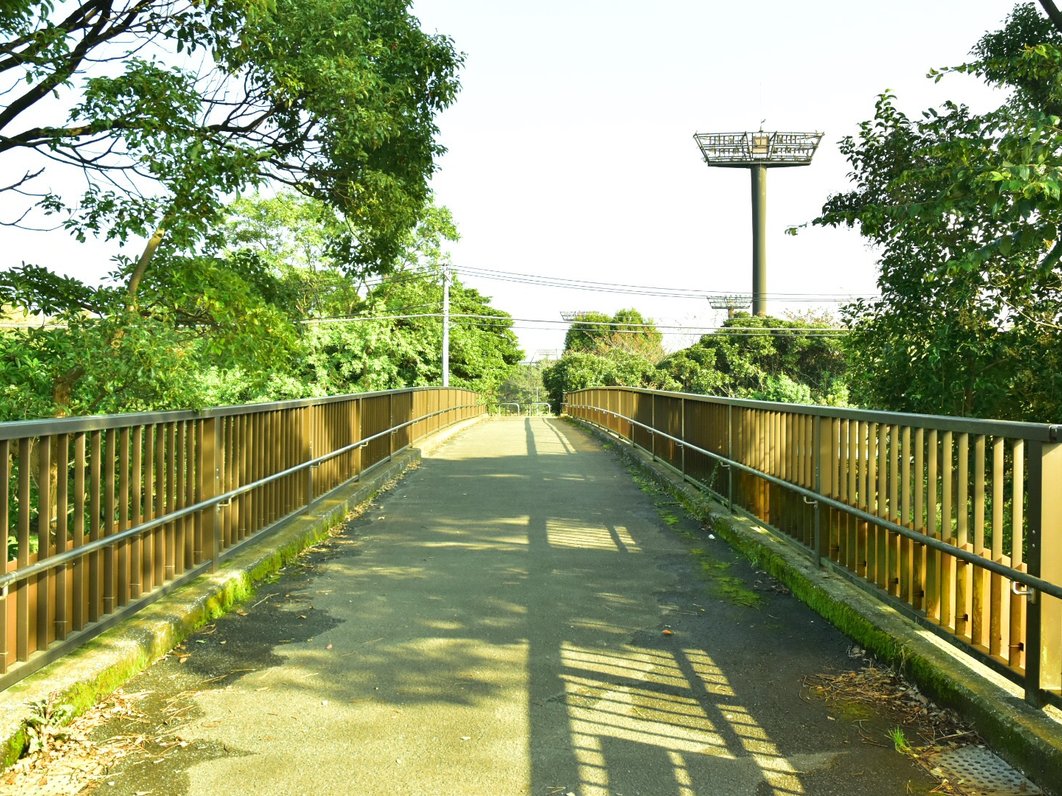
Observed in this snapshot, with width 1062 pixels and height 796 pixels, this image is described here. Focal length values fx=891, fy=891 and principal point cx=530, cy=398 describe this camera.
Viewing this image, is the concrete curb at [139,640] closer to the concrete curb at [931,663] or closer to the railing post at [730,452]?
the concrete curb at [931,663]

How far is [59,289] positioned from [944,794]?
374 inches

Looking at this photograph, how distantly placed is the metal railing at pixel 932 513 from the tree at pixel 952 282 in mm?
2814

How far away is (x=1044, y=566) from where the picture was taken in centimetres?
329

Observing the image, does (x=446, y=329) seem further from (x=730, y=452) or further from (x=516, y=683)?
(x=516, y=683)

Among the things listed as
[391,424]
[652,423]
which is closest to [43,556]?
[391,424]

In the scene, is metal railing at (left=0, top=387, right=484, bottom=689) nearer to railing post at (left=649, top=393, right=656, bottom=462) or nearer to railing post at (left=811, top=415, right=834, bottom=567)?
railing post at (left=811, top=415, right=834, bottom=567)

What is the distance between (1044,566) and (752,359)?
137 feet

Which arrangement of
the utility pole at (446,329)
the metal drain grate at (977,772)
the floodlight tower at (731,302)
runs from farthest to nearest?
the floodlight tower at (731,302) → the utility pole at (446,329) → the metal drain grate at (977,772)

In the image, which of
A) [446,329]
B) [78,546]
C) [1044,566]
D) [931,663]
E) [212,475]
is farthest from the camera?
[446,329]

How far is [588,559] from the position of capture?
23.3ft

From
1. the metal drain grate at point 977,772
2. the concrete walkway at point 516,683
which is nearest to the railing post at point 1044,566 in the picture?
Result: the metal drain grate at point 977,772

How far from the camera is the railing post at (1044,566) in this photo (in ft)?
10.8

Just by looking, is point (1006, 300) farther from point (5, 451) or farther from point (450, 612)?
point (5, 451)

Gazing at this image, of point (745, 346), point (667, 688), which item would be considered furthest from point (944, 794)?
point (745, 346)
